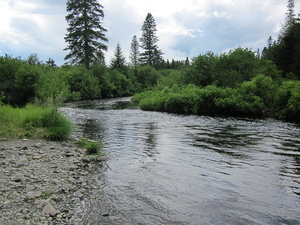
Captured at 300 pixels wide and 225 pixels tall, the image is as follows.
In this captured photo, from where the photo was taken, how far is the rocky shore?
432 cm

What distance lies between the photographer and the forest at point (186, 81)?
19.3 m

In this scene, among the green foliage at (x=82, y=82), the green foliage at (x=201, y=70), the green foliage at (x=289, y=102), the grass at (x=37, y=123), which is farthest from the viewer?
the green foliage at (x=82, y=82)

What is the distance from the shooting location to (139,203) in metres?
5.17

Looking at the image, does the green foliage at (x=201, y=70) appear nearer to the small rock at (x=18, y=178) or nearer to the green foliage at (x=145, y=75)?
the small rock at (x=18, y=178)

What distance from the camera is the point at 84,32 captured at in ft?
146

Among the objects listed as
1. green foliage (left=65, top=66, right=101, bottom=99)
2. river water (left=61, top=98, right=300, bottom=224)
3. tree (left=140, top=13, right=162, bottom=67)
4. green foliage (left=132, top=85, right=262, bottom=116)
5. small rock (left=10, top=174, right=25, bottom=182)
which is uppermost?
tree (left=140, top=13, right=162, bottom=67)

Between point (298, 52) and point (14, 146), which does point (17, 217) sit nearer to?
point (14, 146)

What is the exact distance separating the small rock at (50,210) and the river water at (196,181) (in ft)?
1.41

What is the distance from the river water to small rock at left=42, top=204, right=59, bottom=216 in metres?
0.43

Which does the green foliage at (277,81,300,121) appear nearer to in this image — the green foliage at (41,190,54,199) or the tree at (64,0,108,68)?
the green foliage at (41,190,54,199)

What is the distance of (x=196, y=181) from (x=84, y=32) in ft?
143

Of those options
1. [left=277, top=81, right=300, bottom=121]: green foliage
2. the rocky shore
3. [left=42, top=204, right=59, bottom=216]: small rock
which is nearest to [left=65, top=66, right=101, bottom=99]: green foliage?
[left=277, top=81, right=300, bottom=121]: green foliage

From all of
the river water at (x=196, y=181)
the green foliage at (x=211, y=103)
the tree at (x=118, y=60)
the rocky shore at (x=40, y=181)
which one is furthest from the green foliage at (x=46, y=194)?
the tree at (x=118, y=60)

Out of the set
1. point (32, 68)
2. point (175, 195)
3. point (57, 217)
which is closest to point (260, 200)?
point (175, 195)
